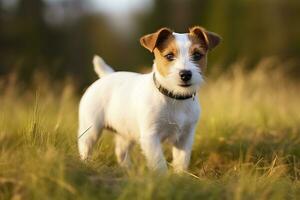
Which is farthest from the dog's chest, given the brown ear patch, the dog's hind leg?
the dog's hind leg

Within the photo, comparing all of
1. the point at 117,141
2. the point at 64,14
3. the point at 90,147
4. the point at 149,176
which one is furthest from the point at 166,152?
the point at 64,14

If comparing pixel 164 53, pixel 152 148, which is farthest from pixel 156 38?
pixel 152 148

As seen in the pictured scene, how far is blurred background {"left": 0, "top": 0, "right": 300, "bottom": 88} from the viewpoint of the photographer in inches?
900

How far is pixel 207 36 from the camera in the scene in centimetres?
597

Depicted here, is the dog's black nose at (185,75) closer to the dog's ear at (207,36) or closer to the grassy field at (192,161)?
the dog's ear at (207,36)

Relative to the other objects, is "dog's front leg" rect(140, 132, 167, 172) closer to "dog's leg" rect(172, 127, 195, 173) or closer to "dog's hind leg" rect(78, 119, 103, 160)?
"dog's leg" rect(172, 127, 195, 173)

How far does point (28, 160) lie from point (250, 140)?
3.45 meters

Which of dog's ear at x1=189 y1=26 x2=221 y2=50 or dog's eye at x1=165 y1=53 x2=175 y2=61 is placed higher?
dog's ear at x1=189 y1=26 x2=221 y2=50

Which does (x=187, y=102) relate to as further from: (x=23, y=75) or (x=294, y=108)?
(x=23, y=75)

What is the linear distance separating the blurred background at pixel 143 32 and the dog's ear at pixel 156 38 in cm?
1368

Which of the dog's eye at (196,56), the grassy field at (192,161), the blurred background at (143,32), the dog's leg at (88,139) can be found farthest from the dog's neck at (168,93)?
the blurred background at (143,32)

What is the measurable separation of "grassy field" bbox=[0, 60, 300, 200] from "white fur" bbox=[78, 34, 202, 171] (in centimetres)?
21

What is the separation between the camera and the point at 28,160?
15.7ft

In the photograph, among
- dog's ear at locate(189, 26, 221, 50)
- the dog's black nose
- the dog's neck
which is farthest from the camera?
dog's ear at locate(189, 26, 221, 50)
